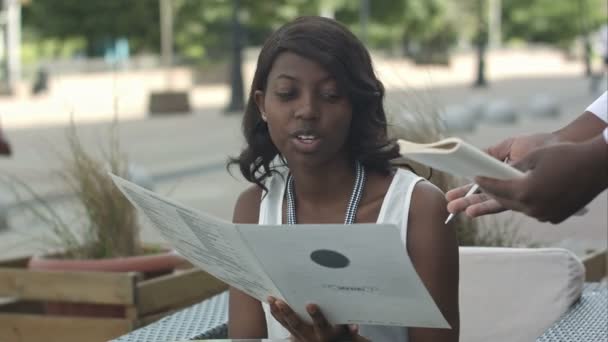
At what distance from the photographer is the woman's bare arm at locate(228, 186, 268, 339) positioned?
283 centimetres

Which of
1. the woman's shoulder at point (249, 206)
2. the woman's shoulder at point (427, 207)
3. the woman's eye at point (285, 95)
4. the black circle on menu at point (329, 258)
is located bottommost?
the woman's shoulder at point (249, 206)

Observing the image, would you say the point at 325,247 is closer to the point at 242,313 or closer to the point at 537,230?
the point at 242,313

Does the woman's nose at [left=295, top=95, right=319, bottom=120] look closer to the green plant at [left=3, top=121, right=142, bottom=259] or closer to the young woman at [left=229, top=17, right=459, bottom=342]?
the young woman at [left=229, top=17, right=459, bottom=342]

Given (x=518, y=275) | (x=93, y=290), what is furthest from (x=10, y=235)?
(x=518, y=275)

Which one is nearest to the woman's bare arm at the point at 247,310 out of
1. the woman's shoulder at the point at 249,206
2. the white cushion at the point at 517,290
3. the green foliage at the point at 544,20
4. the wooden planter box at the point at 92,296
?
the woman's shoulder at the point at 249,206

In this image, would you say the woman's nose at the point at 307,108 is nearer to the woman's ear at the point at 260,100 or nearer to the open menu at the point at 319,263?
the woman's ear at the point at 260,100

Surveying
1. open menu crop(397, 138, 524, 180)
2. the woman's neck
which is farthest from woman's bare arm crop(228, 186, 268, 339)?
open menu crop(397, 138, 524, 180)

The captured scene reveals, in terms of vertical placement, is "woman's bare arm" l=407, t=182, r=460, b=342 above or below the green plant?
above

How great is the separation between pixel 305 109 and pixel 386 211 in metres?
0.29

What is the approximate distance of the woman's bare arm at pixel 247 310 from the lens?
9.29ft

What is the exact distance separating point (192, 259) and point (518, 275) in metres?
1.40

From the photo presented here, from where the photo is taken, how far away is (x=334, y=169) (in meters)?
2.77

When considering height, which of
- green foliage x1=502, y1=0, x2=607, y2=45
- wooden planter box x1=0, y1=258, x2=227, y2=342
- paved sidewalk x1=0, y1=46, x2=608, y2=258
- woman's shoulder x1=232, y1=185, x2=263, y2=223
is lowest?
green foliage x1=502, y1=0, x2=607, y2=45

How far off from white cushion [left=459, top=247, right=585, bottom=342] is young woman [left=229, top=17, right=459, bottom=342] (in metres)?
0.97
